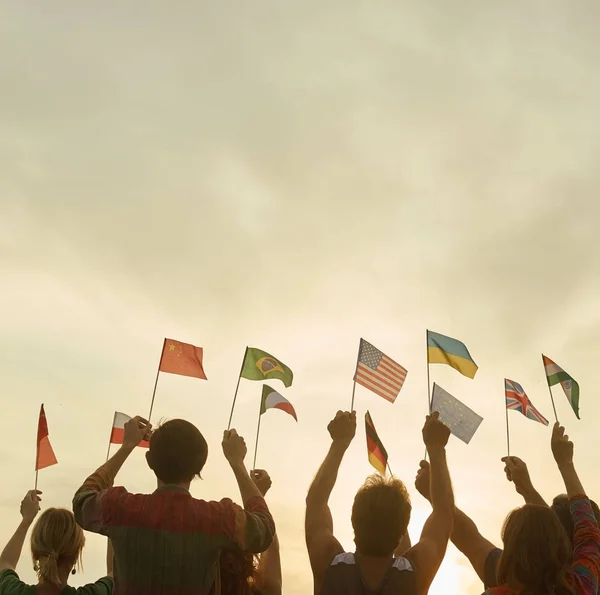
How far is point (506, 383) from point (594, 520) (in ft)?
25.9

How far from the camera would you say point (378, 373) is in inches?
496

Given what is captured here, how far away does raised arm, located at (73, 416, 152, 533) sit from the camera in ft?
15.6

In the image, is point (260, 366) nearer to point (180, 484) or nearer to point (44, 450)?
point (44, 450)

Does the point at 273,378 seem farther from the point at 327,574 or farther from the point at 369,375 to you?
the point at 327,574

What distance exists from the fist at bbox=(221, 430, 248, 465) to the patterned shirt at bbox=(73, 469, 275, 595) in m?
0.70

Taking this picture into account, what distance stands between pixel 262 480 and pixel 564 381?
7908mm

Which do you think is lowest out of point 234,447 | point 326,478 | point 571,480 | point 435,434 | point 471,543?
point 471,543

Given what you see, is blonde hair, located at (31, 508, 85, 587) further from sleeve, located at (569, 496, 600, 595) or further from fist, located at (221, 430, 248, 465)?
sleeve, located at (569, 496, 600, 595)

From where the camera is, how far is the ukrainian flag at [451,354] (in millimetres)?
12148

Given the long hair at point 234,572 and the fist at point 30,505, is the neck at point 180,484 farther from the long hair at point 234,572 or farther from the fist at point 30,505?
the fist at point 30,505

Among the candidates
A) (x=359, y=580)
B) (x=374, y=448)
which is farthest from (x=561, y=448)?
(x=374, y=448)

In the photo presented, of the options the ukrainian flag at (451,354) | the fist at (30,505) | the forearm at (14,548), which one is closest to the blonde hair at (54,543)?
the forearm at (14,548)

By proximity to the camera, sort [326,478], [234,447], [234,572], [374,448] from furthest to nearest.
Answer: [374,448] < [234,447] < [326,478] < [234,572]

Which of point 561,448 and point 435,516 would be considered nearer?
point 435,516
